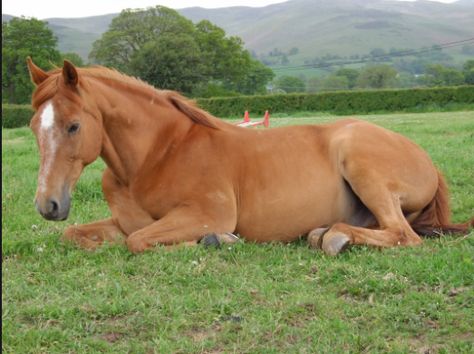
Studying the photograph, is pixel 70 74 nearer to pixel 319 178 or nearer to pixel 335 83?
pixel 319 178

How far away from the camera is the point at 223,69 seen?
77.3 m

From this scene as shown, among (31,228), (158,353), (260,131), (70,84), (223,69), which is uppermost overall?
(70,84)

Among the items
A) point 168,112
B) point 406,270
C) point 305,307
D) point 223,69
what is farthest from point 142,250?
point 223,69

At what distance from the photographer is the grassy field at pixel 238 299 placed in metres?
3.46

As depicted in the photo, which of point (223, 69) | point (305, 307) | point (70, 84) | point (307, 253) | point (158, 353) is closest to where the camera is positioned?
point (158, 353)

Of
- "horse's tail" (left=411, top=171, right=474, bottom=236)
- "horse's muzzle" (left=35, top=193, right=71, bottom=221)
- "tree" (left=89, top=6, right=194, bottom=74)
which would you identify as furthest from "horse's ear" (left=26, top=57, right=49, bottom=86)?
"tree" (left=89, top=6, right=194, bottom=74)

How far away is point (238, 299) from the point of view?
4.09 meters

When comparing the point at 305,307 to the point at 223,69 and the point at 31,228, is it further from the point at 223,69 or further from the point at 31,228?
the point at 223,69

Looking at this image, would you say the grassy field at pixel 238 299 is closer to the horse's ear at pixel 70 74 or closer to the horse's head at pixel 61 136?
the horse's head at pixel 61 136

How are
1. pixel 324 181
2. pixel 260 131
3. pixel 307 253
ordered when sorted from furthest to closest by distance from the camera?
pixel 260 131, pixel 324 181, pixel 307 253

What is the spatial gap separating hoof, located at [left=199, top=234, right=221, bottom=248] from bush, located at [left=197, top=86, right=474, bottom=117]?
34241mm

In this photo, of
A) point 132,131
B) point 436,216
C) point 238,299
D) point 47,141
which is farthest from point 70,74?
point 436,216

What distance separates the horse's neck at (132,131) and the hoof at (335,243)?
1643 mm

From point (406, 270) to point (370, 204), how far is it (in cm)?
118
